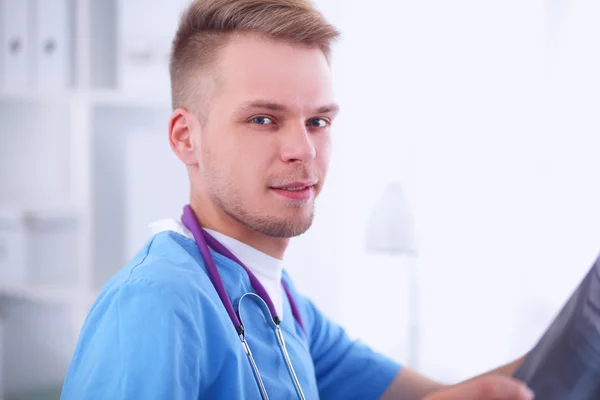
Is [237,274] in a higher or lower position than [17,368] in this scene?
higher

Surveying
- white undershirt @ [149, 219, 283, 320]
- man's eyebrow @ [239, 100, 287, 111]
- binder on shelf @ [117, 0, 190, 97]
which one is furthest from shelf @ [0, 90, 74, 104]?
man's eyebrow @ [239, 100, 287, 111]

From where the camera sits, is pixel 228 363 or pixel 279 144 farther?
pixel 279 144

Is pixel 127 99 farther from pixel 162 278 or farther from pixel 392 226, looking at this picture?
pixel 162 278

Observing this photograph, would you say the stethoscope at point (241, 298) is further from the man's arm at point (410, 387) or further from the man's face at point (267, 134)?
the man's arm at point (410, 387)

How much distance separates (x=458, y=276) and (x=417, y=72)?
658 millimetres

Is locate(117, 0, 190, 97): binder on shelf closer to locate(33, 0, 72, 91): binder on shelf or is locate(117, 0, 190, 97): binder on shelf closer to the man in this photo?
locate(33, 0, 72, 91): binder on shelf

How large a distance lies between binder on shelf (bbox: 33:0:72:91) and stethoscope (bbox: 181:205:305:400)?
49.7 inches

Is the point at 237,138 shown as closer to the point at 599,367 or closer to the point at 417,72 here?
the point at 599,367

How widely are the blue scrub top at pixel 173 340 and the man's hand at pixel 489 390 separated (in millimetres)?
230

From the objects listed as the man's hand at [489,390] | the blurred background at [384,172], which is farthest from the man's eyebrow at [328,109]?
the blurred background at [384,172]

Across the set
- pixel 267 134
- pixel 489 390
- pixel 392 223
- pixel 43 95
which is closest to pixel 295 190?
pixel 267 134

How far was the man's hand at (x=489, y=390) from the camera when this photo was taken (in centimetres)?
63

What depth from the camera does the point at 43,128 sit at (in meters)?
2.44

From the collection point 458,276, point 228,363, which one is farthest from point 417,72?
point 228,363
